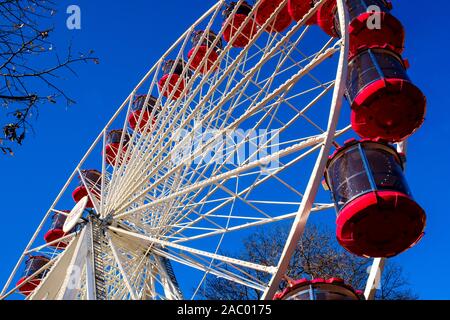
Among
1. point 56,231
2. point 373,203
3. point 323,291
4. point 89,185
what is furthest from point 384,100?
point 56,231

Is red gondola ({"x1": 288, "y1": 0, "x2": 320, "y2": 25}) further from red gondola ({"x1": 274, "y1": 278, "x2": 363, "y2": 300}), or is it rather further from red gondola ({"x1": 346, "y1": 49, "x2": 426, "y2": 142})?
red gondola ({"x1": 274, "y1": 278, "x2": 363, "y2": 300})

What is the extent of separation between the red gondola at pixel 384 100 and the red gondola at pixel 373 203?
0.84m

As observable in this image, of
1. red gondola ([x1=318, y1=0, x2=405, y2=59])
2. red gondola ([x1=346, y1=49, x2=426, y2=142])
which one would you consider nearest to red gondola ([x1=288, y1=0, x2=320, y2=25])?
red gondola ([x1=318, y1=0, x2=405, y2=59])

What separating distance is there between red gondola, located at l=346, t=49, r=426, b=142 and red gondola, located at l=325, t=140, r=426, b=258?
837mm

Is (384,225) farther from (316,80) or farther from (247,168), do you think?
(316,80)

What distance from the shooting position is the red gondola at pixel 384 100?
330 inches

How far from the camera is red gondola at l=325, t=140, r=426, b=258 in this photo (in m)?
6.99

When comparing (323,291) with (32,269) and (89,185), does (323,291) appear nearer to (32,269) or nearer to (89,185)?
(89,185)

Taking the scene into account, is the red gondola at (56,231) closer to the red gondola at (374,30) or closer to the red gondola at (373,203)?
the red gondola at (374,30)

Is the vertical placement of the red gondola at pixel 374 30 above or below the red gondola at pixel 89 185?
below

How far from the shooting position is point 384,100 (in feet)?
27.6

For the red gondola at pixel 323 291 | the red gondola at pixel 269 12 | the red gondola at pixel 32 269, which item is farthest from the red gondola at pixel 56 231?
the red gondola at pixel 323 291

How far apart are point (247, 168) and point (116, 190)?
19.8 feet
